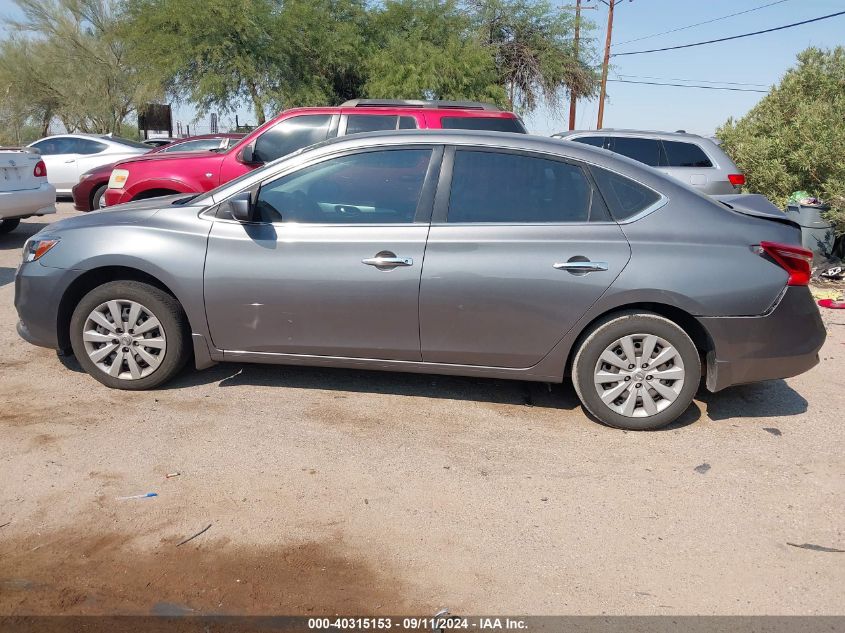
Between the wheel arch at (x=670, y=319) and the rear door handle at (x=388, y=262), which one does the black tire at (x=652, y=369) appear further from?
the rear door handle at (x=388, y=262)

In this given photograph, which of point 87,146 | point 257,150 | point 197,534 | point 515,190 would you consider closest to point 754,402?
point 515,190

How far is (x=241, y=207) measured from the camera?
4621 millimetres

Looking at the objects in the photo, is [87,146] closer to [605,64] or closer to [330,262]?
[330,262]

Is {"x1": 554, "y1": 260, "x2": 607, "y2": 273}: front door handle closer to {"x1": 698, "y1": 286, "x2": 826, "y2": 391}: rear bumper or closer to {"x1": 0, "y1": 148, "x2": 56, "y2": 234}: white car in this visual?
{"x1": 698, "y1": 286, "x2": 826, "y2": 391}: rear bumper

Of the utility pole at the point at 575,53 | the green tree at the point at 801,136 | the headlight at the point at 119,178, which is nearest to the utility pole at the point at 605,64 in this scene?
the utility pole at the point at 575,53

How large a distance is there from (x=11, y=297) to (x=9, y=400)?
3188 millimetres

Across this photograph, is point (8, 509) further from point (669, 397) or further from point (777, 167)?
point (777, 167)

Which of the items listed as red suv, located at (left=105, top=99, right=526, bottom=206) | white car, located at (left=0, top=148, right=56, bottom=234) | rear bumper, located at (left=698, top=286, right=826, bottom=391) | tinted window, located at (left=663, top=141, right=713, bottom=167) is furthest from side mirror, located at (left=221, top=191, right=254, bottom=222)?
tinted window, located at (left=663, top=141, right=713, bottom=167)

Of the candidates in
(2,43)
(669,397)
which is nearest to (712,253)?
(669,397)

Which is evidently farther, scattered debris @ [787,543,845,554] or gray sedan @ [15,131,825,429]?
gray sedan @ [15,131,825,429]

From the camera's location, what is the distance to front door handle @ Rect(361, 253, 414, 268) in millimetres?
4562

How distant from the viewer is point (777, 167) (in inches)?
441

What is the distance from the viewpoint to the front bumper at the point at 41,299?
4953 mm

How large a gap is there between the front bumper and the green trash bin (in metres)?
9.00
